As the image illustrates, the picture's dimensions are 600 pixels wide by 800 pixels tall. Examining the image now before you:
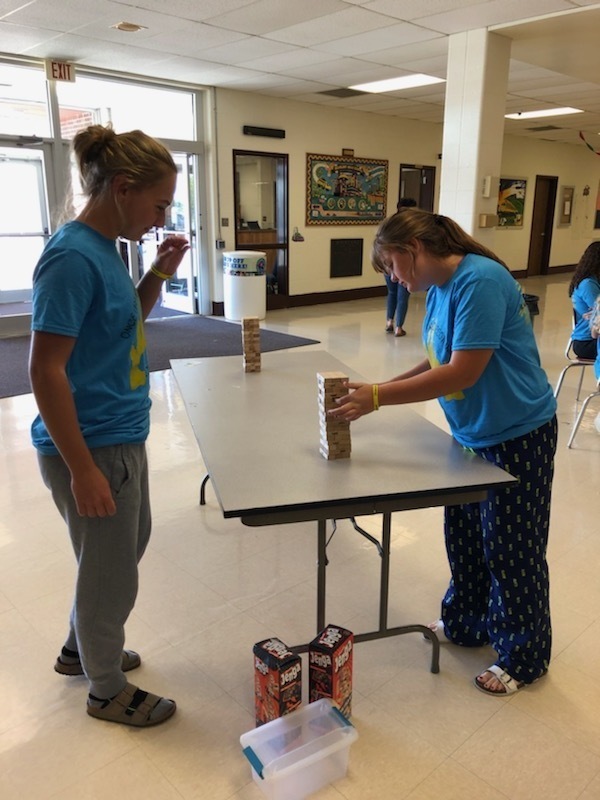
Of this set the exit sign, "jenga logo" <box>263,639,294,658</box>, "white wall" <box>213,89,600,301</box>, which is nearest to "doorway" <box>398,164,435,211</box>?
"white wall" <box>213,89,600,301</box>

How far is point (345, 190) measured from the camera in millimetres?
9695

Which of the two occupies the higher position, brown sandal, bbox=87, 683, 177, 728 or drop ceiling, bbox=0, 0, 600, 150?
drop ceiling, bbox=0, 0, 600, 150

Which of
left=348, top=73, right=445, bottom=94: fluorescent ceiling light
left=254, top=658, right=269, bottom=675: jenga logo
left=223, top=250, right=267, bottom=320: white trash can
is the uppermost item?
left=348, top=73, right=445, bottom=94: fluorescent ceiling light

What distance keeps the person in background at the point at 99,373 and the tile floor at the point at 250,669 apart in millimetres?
271

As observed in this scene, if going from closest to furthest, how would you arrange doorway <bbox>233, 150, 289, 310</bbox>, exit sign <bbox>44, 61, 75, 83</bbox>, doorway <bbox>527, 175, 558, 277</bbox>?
1. exit sign <bbox>44, 61, 75, 83</bbox>
2. doorway <bbox>233, 150, 289, 310</bbox>
3. doorway <bbox>527, 175, 558, 277</bbox>

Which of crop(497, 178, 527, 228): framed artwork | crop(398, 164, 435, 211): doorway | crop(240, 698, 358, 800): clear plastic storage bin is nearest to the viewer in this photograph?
crop(240, 698, 358, 800): clear plastic storage bin

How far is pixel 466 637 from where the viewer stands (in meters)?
2.07

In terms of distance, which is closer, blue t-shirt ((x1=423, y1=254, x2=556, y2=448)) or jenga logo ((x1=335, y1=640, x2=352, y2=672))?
blue t-shirt ((x1=423, y1=254, x2=556, y2=448))

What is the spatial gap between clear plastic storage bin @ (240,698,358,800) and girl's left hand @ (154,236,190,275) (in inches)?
49.5

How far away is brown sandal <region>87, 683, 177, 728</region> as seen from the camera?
1.73 metres

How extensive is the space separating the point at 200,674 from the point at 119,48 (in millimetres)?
5966

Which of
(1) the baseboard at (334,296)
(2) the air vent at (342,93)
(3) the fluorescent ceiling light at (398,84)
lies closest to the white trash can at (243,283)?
(1) the baseboard at (334,296)

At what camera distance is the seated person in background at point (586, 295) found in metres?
4.09

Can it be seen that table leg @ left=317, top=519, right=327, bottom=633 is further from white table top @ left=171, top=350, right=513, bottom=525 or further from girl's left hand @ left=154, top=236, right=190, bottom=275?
girl's left hand @ left=154, top=236, right=190, bottom=275
